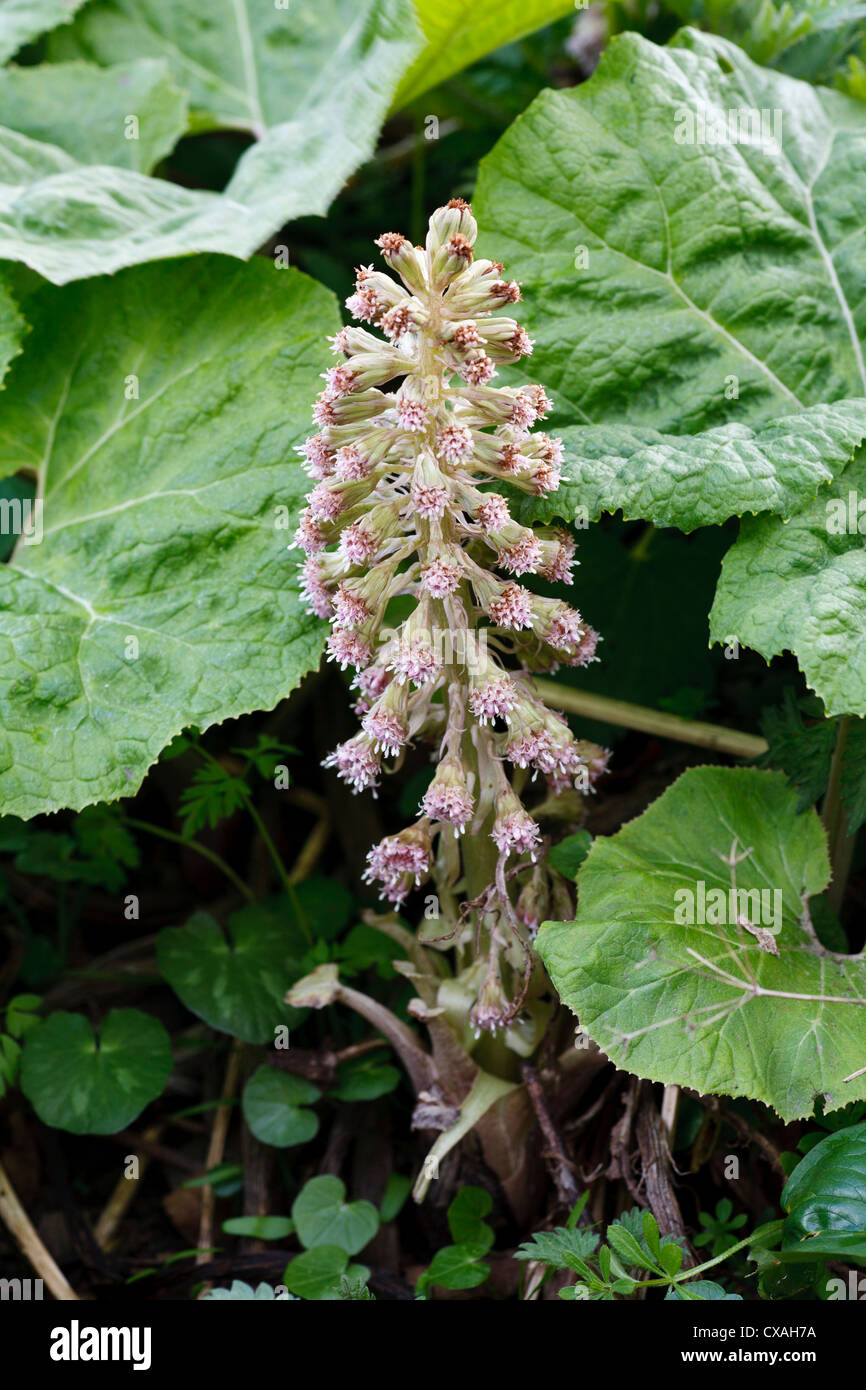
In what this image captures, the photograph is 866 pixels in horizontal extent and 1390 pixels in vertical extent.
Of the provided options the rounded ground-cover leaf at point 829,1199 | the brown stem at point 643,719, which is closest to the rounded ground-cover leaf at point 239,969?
the brown stem at point 643,719

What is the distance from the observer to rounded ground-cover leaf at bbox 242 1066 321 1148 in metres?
2.45

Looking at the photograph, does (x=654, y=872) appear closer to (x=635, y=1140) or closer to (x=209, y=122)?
(x=635, y=1140)

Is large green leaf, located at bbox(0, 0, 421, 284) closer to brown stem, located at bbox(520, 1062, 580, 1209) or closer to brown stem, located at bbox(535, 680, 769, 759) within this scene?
brown stem, located at bbox(535, 680, 769, 759)

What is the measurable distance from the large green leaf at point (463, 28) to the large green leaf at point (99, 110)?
662 millimetres

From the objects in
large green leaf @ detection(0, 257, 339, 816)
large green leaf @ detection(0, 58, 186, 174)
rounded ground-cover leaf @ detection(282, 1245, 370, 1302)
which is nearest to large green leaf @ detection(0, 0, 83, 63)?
large green leaf @ detection(0, 58, 186, 174)

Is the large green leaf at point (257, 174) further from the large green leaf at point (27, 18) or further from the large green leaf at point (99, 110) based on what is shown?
the large green leaf at point (27, 18)

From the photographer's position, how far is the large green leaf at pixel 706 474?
197 cm

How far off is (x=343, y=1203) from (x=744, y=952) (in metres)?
1.01

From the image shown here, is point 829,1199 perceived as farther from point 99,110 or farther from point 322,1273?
point 99,110

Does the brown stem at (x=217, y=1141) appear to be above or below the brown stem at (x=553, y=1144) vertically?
below

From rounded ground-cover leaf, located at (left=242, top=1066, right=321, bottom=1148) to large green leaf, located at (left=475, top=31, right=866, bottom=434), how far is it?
1572mm

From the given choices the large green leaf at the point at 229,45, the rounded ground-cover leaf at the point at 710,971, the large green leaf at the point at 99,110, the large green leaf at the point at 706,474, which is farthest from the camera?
the large green leaf at the point at 229,45

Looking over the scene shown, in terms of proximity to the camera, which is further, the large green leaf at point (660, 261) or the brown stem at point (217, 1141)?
the brown stem at point (217, 1141)
